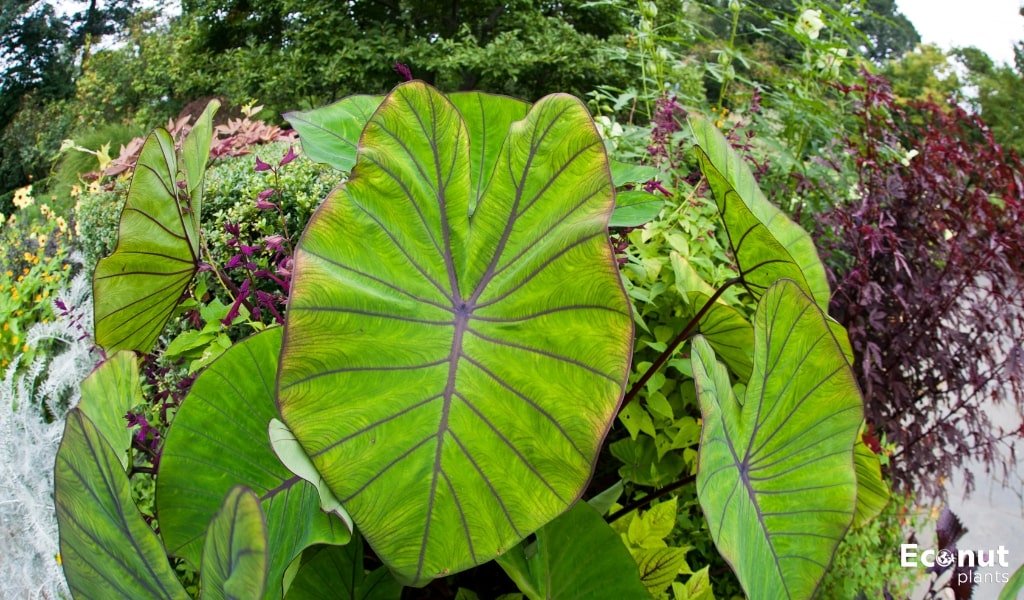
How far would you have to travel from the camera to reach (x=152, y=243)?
35.4 inches

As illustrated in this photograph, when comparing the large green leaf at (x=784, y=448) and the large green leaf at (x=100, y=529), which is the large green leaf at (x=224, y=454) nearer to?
the large green leaf at (x=100, y=529)

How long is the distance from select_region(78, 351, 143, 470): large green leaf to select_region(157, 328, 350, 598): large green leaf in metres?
0.05

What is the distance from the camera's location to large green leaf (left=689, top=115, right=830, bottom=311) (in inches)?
31.2

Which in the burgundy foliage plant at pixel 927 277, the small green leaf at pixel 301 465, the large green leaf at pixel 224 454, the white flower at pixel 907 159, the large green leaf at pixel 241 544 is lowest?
the burgundy foliage plant at pixel 927 277

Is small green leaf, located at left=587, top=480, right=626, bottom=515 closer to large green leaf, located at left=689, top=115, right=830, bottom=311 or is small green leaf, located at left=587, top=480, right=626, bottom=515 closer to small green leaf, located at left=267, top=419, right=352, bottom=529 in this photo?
large green leaf, located at left=689, top=115, right=830, bottom=311

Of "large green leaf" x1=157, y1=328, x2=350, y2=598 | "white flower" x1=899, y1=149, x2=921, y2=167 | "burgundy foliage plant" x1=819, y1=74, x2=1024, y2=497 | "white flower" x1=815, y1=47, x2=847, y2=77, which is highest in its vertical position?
"white flower" x1=815, y1=47, x2=847, y2=77

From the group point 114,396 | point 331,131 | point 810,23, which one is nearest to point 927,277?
point 810,23

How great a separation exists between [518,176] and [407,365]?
207 millimetres

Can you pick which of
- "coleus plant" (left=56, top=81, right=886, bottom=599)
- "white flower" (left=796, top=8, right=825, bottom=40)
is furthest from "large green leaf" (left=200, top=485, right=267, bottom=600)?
"white flower" (left=796, top=8, right=825, bottom=40)

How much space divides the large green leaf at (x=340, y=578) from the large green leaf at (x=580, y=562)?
0.17 meters

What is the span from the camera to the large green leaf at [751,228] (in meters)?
0.79

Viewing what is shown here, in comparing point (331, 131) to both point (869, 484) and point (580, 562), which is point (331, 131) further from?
point (869, 484)

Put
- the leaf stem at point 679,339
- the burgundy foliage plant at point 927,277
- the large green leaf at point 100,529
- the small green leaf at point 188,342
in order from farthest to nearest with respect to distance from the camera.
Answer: the burgundy foliage plant at point 927,277 < the small green leaf at point 188,342 < the leaf stem at point 679,339 < the large green leaf at point 100,529

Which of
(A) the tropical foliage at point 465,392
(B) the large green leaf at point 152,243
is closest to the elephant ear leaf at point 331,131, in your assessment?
(A) the tropical foliage at point 465,392
